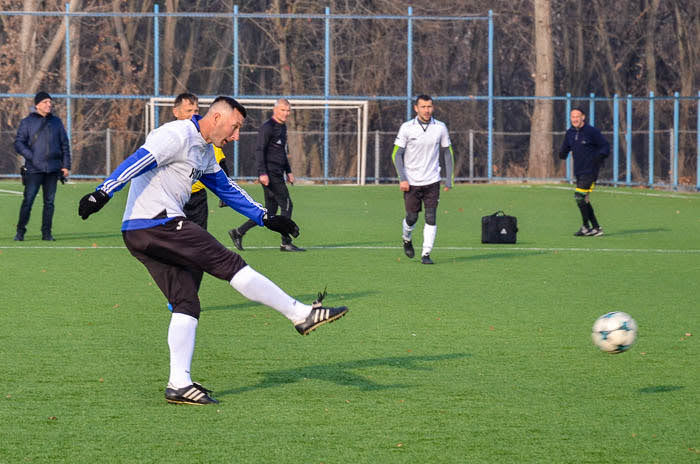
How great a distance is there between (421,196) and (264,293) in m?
8.06

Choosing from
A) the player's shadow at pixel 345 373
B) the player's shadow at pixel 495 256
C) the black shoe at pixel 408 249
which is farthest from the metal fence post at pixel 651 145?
the player's shadow at pixel 345 373

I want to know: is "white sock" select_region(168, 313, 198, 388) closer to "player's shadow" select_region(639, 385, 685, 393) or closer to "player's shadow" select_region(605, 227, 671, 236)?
"player's shadow" select_region(639, 385, 685, 393)

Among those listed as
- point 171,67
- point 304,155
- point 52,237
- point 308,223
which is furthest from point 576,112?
point 171,67

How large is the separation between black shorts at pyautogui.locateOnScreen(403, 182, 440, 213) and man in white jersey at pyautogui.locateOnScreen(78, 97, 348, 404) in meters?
7.73

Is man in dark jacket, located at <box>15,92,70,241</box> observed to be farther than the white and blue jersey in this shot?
Yes

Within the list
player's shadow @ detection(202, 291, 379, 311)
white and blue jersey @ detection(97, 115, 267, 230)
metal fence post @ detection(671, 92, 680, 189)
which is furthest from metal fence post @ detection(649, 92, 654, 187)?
white and blue jersey @ detection(97, 115, 267, 230)

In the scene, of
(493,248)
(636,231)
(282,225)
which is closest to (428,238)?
(493,248)

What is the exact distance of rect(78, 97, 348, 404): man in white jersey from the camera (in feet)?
22.1

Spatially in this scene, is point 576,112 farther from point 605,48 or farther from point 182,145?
point 605,48

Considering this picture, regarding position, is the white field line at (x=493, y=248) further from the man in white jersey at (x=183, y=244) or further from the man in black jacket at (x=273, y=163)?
the man in white jersey at (x=183, y=244)

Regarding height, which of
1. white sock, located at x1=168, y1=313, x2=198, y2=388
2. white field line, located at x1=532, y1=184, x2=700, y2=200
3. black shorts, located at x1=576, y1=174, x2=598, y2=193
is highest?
white field line, located at x1=532, y1=184, x2=700, y2=200

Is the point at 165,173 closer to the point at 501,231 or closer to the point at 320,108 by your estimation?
the point at 501,231

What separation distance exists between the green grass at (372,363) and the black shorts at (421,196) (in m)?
0.77

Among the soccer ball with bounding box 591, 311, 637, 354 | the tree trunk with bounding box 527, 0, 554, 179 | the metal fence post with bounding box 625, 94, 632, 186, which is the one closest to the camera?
the soccer ball with bounding box 591, 311, 637, 354
